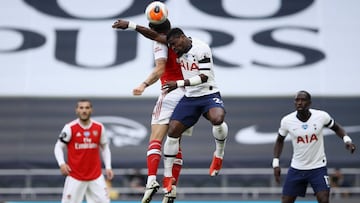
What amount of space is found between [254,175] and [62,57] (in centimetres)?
651

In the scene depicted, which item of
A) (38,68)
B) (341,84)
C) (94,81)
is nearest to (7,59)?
(38,68)

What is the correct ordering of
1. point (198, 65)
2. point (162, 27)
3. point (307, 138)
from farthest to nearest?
point (307, 138)
point (162, 27)
point (198, 65)

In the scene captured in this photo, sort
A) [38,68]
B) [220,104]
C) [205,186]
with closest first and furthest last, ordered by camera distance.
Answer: [220,104] → [205,186] → [38,68]


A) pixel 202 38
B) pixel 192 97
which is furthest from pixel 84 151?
pixel 202 38

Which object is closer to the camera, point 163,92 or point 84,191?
point 163,92

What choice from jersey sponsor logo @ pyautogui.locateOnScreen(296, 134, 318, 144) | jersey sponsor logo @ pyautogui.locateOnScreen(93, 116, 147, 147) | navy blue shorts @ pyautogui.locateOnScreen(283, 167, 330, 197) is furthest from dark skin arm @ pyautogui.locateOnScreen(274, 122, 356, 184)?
jersey sponsor logo @ pyautogui.locateOnScreen(93, 116, 147, 147)

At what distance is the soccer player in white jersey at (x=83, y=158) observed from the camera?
638 inches

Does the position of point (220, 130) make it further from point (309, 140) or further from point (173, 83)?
point (309, 140)

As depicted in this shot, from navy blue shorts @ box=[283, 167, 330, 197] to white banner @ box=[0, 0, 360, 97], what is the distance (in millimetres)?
11211

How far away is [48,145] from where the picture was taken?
84.4ft

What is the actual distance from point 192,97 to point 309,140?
2818 millimetres

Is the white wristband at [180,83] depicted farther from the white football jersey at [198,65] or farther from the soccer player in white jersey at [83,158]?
the soccer player in white jersey at [83,158]

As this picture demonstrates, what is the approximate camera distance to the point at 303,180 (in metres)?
15.1

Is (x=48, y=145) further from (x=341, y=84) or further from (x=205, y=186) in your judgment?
(x=341, y=84)
